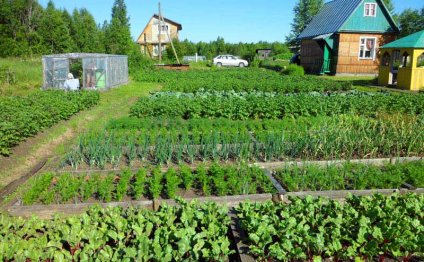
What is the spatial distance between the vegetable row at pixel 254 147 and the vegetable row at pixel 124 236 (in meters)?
2.44

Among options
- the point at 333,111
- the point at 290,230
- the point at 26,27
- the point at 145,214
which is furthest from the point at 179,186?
the point at 26,27

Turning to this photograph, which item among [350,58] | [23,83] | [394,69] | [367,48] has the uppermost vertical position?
[367,48]

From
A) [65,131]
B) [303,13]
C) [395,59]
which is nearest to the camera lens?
[65,131]

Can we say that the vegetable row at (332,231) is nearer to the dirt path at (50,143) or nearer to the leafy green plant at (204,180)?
the leafy green plant at (204,180)

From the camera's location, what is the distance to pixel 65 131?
393 inches

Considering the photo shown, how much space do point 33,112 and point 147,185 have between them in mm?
5231

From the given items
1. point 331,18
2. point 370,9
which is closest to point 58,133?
point 370,9

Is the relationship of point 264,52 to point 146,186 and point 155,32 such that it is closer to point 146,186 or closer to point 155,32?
point 155,32

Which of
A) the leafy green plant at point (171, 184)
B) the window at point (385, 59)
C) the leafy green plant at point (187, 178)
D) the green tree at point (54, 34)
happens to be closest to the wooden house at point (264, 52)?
the green tree at point (54, 34)

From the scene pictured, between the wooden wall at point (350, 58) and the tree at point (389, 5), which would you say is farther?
the tree at point (389, 5)

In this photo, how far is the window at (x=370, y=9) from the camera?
2753 centimetres

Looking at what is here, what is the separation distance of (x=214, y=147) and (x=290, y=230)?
323cm

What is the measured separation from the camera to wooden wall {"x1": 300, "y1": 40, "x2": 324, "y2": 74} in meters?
29.4

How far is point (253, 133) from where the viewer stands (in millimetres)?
8680
